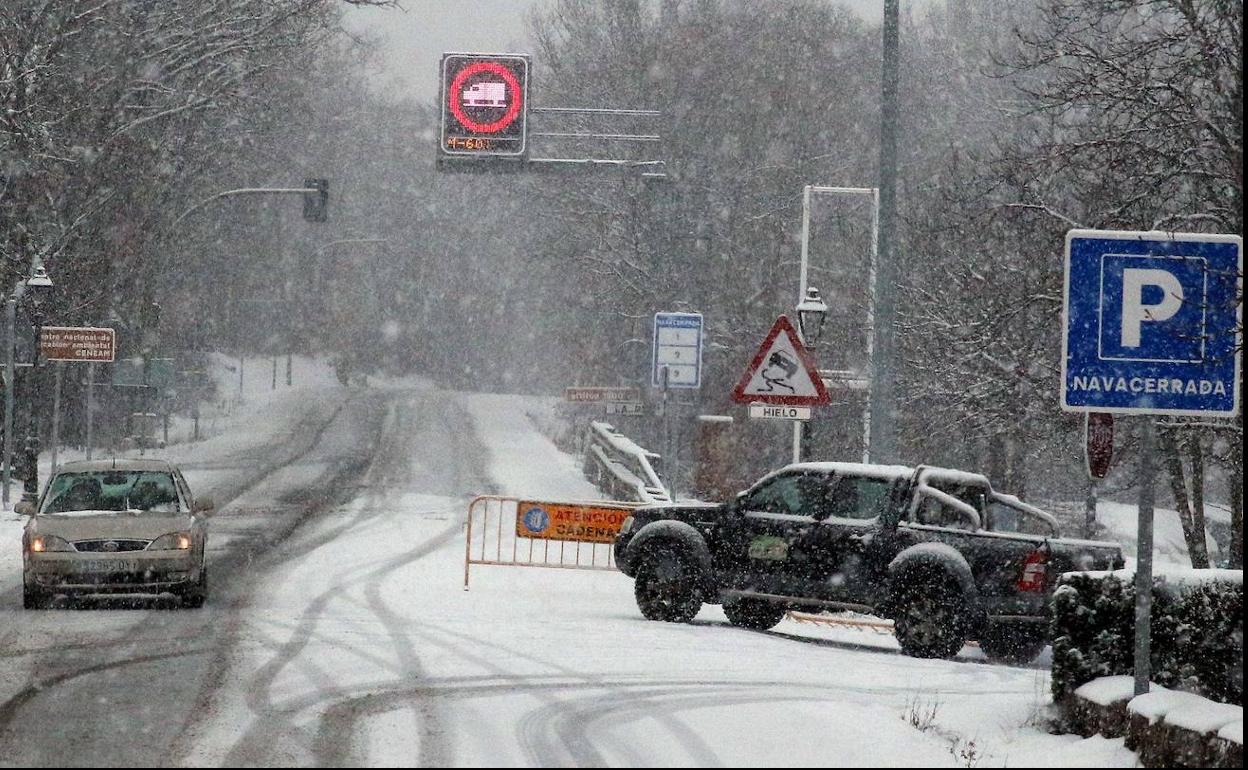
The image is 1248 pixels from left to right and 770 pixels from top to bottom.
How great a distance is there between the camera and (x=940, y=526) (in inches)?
632

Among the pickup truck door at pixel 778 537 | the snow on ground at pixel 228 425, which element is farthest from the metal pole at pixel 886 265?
the snow on ground at pixel 228 425

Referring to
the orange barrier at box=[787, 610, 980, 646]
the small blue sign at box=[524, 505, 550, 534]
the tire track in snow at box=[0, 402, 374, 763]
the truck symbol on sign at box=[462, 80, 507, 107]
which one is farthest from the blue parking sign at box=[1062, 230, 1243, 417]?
the truck symbol on sign at box=[462, 80, 507, 107]

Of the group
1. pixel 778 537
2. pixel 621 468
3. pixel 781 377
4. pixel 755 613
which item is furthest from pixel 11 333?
pixel 778 537

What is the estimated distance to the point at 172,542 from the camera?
56.2 ft

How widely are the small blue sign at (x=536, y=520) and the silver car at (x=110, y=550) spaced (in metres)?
4.24

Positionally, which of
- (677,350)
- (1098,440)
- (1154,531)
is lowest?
(1154,531)

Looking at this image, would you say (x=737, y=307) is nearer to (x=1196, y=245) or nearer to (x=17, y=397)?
(x=17, y=397)

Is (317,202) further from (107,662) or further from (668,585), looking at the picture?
(107,662)

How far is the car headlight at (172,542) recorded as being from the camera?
1709 cm

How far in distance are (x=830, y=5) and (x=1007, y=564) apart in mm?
42099

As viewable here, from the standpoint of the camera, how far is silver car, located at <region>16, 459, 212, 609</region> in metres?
16.8

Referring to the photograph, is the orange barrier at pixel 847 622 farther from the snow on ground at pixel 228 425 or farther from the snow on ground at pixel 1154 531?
the snow on ground at pixel 1154 531

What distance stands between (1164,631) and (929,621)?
17.3ft

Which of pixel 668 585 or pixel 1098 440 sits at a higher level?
pixel 1098 440
